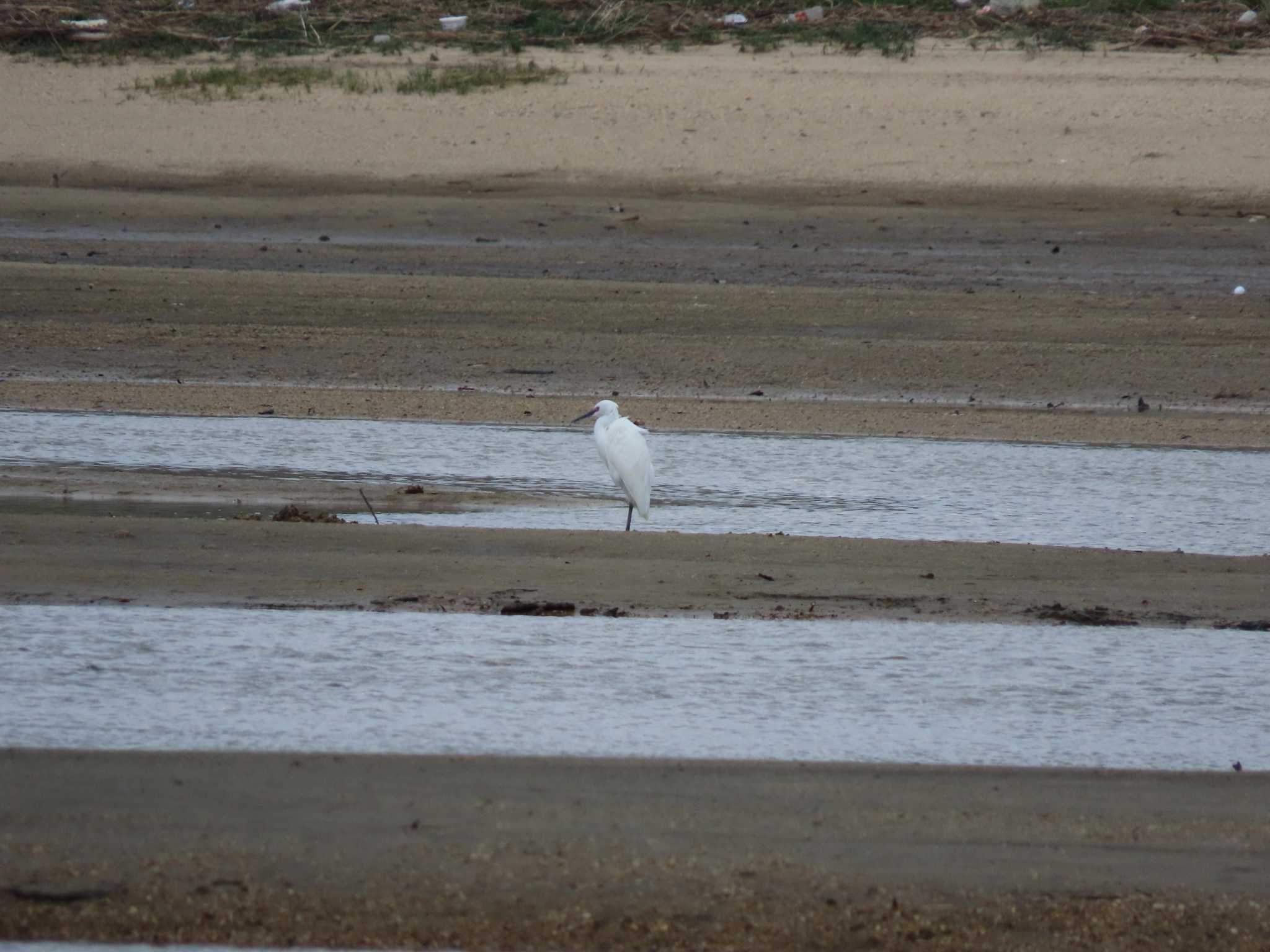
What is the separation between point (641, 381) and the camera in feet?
42.3

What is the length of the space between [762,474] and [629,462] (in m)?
1.44

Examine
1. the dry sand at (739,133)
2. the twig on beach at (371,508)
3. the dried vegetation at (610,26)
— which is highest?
the dried vegetation at (610,26)

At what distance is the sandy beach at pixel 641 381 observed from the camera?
15.1 feet

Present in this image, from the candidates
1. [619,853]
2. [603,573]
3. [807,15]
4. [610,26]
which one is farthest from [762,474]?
[807,15]

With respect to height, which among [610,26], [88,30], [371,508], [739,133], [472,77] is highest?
[88,30]

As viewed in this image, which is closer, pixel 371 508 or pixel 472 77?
pixel 371 508

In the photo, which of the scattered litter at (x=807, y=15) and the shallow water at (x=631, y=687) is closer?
the shallow water at (x=631, y=687)

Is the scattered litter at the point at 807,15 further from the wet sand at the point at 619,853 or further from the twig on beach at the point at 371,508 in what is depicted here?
the wet sand at the point at 619,853

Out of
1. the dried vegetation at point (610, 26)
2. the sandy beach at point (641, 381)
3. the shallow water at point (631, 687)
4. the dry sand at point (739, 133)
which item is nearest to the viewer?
the sandy beach at point (641, 381)

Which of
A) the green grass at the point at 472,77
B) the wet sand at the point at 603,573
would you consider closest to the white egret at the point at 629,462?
the wet sand at the point at 603,573

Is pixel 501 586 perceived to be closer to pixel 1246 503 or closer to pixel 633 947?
pixel 633 947

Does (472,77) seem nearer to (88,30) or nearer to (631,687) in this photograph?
(88,30)

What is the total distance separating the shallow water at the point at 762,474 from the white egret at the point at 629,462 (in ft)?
0.45

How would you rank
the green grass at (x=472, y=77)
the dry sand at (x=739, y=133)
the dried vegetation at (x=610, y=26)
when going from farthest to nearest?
1. the dried vegetation at (x=610, y=26)
2. the green grass at (x=472, y=77)
3. the dry sand at (x=739, y=133)
